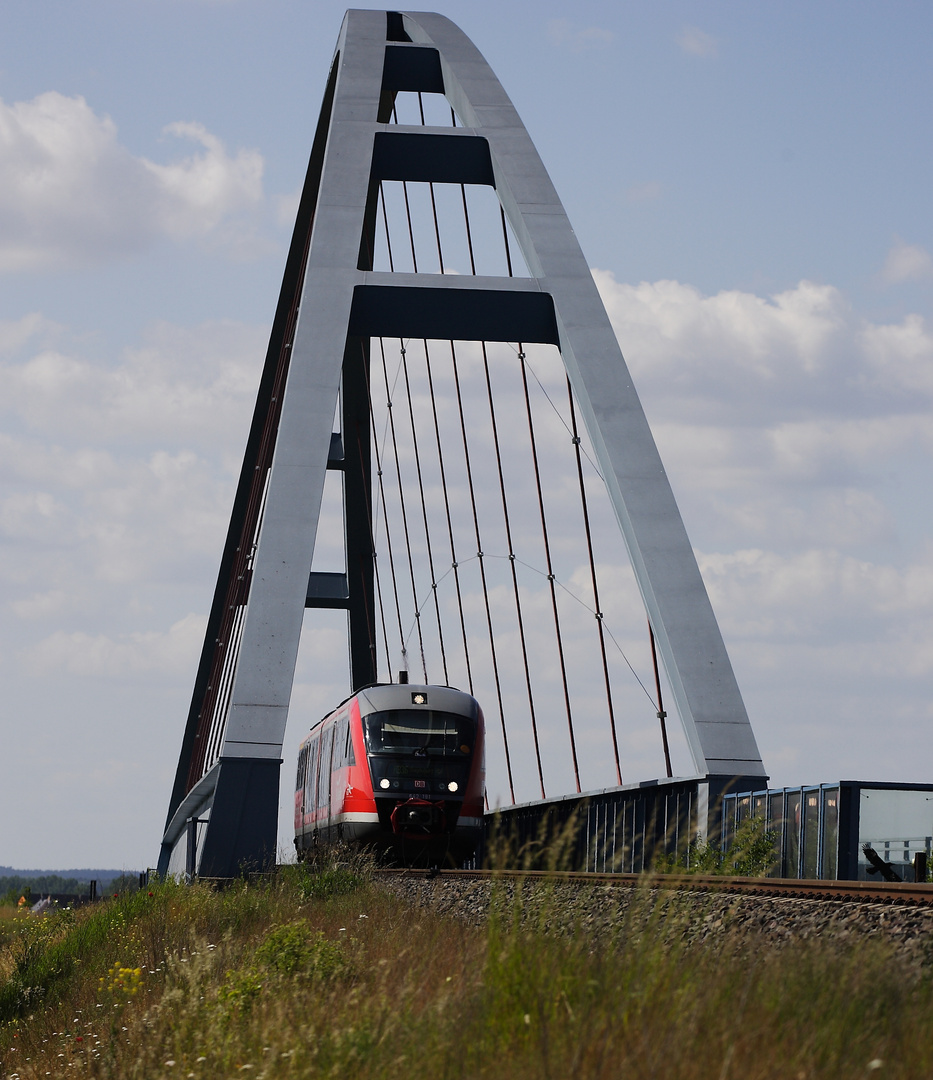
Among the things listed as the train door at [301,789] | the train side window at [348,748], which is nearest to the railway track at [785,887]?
the train side window at [348,748]

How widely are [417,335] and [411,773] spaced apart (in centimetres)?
552

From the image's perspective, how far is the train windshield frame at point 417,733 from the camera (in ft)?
57.5

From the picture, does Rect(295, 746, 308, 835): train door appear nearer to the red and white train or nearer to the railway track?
the red and white train

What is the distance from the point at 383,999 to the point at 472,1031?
64cm

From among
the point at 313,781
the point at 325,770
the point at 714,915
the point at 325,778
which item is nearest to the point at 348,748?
the point at 325,778

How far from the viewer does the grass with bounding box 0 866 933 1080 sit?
12.8 feet

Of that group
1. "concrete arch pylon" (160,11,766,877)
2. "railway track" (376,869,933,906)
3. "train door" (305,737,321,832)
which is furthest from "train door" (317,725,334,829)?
"railway track" (376,869,933,906)

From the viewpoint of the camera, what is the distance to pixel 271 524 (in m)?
15.3

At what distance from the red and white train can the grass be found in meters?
8.52

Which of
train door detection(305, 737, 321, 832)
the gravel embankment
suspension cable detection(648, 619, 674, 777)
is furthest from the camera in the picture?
train door detection(305, 737, 321, 832)

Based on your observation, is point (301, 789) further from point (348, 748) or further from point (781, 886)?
point (781, 886)

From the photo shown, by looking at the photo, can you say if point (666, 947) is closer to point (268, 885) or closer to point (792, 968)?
point (792, 968)

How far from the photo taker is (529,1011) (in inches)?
180

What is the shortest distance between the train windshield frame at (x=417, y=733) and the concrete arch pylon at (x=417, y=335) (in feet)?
7.00
